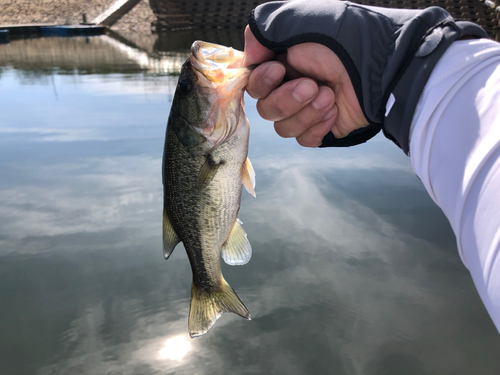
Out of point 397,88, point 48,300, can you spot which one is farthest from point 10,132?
point 397,88

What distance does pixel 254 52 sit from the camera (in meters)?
2.26

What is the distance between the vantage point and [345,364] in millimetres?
3482

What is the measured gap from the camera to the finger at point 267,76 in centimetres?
220

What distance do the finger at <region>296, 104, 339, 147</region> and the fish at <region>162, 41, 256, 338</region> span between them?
22.8 inches

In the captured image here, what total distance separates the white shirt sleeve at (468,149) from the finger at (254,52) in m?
0.97

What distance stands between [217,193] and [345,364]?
231 centimetres

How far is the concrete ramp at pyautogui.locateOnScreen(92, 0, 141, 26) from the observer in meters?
35.8

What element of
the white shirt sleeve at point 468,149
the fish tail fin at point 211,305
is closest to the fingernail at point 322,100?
the white shirt sleeve at point 468,149

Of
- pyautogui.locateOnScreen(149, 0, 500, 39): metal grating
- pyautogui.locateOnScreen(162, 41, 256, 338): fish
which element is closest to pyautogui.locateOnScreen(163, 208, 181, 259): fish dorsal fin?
pyautogui.locateOnScreen(162, 41, 256, 338): fish

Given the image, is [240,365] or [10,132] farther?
[10,132]

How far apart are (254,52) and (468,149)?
4.48 ft

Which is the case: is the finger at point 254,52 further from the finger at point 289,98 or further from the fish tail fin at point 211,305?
the fish tail fin at point 211,305

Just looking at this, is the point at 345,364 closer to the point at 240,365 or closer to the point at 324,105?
the point at 240,365

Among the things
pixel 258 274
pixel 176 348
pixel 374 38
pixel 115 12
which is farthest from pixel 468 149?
pixel 115 12
